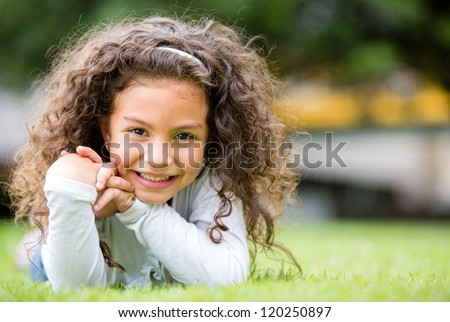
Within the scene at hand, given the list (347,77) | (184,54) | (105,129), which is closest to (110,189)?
(105,129)

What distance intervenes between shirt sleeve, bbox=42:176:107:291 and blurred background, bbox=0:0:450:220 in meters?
4.38

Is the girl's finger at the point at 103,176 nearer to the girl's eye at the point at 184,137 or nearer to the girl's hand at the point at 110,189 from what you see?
the girl's hand at the point at 110,189

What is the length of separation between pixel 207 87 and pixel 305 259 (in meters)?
1.70

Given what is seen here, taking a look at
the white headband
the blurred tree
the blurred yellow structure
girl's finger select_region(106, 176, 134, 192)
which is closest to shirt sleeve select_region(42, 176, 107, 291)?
girl's finger select_region(106, 176, 134, 192)

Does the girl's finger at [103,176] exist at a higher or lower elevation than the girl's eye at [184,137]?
lower

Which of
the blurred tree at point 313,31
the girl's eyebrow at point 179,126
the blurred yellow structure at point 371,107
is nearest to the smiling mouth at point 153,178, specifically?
the girl's eyebrow at point 179,126

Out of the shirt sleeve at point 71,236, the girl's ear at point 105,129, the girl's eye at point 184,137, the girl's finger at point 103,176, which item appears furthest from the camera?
the girl's ear at point 105,129

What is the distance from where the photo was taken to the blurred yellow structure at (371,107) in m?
12.8

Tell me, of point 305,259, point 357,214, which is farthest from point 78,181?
point 357,214

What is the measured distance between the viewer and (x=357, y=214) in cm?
1408

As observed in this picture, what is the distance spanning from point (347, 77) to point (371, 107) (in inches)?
60.2

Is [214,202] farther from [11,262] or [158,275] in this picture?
[11,262]

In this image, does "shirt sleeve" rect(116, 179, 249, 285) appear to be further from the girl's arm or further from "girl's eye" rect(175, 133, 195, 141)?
"girl's eye" rect(175, 133, 195, 141)

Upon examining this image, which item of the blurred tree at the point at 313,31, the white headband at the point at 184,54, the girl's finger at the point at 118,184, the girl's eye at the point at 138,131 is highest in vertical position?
the blurred tree at the point at 313,31
